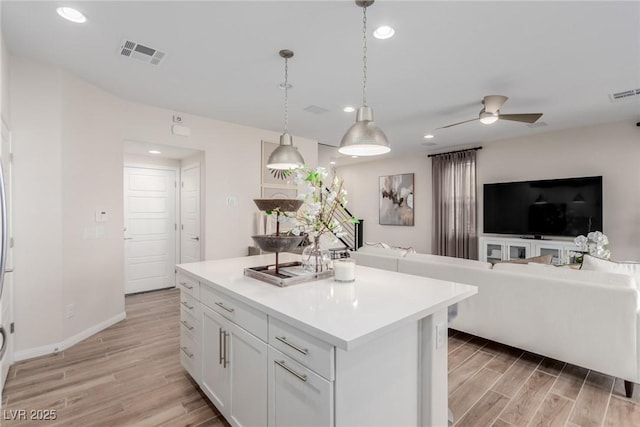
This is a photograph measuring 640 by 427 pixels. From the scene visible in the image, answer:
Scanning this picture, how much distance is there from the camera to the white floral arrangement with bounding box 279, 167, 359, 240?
188 centimetres

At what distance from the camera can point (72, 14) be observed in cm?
216


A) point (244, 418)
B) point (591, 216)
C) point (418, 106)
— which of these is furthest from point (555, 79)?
point (244, 418)

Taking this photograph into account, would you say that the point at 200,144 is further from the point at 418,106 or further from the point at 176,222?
the point at 418,106

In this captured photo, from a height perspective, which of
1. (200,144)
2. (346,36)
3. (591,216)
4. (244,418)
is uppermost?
(346,36)

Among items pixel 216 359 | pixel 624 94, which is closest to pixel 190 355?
pixel 216 359

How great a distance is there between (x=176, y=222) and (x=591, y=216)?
21.9ft

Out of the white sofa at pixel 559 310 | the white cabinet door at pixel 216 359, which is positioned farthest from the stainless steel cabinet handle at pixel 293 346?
the white sofa at pixel 559 310

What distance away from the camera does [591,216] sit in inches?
190

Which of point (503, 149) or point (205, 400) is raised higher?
point (503, 149)

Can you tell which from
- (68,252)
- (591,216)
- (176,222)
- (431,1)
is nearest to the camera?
(431,1)

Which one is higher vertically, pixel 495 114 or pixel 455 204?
pixel 495 114

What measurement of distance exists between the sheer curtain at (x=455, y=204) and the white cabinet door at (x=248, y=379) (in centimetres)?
566

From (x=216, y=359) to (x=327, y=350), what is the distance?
1090 millimetres

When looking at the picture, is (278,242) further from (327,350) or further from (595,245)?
(595,245)
